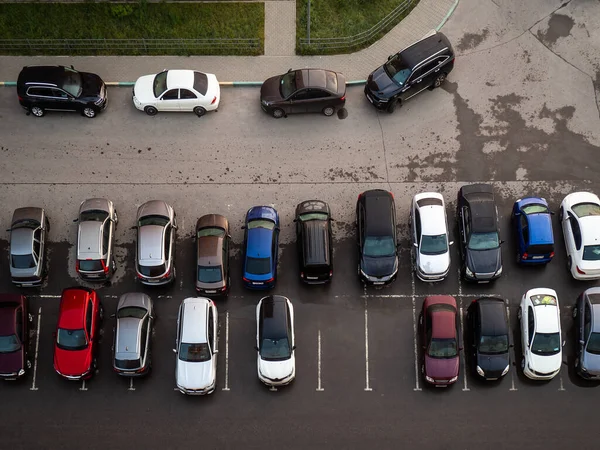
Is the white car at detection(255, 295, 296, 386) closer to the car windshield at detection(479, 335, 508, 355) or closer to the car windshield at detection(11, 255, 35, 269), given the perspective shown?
the car windshield at detection(479, 335, 508, 355)

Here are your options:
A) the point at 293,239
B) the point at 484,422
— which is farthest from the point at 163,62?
the point at 484,422

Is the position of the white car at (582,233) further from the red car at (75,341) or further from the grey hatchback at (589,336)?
the red car at (75,341)

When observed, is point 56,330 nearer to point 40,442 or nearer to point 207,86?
point 40,442

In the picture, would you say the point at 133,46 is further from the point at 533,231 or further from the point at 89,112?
the point at 533,231

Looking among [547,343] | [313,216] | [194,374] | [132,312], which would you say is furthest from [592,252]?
[132,312]

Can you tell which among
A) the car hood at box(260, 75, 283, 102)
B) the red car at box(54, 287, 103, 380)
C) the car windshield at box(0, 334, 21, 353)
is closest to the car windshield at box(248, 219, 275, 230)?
the car hood at box(260, 75, 283, 102)

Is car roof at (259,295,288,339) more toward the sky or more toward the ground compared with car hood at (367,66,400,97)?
more toward the ground

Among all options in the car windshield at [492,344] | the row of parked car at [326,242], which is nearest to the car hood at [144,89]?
the row of parked car at [326,242]
